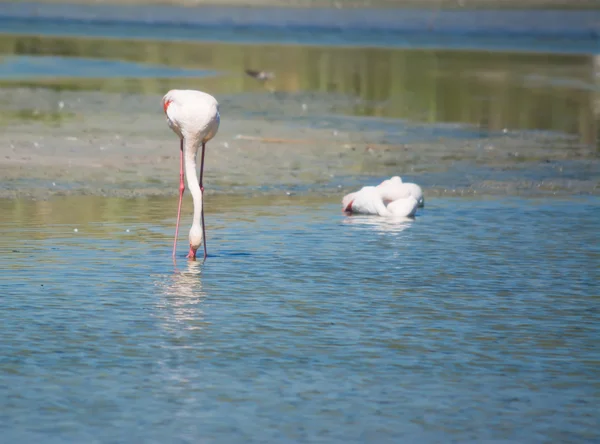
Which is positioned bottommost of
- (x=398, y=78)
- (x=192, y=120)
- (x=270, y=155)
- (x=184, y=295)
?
(x=184, y=295)

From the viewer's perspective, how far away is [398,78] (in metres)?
33.9

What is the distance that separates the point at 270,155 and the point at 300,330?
30.5ft

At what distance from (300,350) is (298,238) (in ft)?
13.7

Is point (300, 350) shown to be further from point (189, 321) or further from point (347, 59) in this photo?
point (347, 59)

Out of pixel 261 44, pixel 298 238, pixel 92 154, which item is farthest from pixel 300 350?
pixel 261 44

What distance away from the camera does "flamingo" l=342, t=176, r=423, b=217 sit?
1418 cm

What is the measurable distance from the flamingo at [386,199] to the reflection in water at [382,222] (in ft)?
0.22

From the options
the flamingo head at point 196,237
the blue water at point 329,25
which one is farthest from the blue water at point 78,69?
the flamingo head at point 196,237

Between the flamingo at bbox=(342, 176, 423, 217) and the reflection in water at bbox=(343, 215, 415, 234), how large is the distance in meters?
0.07

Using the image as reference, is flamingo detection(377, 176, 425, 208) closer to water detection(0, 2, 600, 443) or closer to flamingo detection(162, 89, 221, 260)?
water detection(0, 2, 600, 443)

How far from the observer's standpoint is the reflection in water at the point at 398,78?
25.6m

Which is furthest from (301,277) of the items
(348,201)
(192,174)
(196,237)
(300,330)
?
(348,201)

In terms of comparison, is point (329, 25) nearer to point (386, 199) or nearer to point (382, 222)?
point (386, 199)

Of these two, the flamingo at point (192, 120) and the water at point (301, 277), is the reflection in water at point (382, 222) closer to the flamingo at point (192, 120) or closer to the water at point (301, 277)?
the water at point (301, 277)
